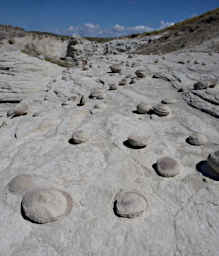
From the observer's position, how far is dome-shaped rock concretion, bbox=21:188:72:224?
1.63 m

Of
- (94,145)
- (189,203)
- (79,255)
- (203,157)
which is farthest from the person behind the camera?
(94,145)

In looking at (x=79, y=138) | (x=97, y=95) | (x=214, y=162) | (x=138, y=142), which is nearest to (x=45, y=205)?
(x=79, y=138)

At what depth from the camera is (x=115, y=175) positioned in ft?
7.14

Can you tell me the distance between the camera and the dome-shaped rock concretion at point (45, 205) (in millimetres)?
1629

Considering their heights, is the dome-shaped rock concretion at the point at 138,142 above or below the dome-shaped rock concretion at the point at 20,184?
above

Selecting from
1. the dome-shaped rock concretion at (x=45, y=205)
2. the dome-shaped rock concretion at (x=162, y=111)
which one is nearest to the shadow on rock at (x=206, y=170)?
the dome-shaped rock concretion at (x=162, y=111)

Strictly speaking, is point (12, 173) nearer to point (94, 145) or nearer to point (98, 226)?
point (94, 145)

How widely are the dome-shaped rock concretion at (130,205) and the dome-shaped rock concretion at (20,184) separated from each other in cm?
94

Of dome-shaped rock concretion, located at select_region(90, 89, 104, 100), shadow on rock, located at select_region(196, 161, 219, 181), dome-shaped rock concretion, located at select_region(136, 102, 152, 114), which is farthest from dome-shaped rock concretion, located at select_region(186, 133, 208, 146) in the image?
dome-shaped rock concretion, located at select_region(90, 89, 104, 100)

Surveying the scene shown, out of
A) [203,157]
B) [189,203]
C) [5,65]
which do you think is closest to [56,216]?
[189,203]

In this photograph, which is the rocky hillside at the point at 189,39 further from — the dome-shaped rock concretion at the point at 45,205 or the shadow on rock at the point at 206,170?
the dome-shaped rock concretion at the point at 45,205

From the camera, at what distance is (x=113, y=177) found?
7.06ft

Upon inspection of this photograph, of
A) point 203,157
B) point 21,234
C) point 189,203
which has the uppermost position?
point 203,157

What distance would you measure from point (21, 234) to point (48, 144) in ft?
4.73
